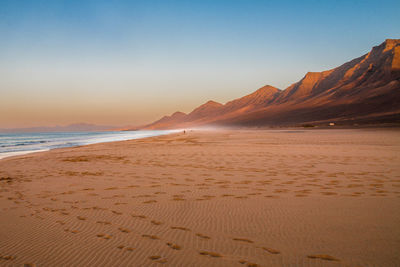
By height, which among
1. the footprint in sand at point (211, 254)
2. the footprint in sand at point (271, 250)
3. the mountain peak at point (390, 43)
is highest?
the mountain peak at point (390, 43)

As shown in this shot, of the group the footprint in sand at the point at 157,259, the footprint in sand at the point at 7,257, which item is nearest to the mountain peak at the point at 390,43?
the footprint in sand at the point at 157,259

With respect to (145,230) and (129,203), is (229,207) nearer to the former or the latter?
(145,230)

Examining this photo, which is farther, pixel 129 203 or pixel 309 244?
pixel 129 203

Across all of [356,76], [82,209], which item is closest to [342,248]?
[82,209]

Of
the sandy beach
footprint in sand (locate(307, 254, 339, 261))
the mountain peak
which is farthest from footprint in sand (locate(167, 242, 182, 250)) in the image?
the mountain peak

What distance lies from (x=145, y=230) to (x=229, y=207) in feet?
5.73

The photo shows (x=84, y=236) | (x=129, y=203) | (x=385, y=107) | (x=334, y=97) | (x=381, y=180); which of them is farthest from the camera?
(x=334, y=97)

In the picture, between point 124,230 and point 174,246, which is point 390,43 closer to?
point 174,246

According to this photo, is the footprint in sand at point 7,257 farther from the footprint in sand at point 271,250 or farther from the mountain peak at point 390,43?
the mountain peak at point 390,43

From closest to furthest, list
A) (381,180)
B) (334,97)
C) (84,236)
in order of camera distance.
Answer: (84,236) → (381,180) → (334,97)

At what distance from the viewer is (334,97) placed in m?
141

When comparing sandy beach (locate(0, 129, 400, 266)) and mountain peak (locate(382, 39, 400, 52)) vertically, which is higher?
mountain peak (locate(382, 39, 400, 52))

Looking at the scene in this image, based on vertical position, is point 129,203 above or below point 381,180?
above

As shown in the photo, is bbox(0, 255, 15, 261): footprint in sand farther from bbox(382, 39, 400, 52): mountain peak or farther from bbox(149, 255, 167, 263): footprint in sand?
bbox(382, 39, 400, 52): mountain peak
